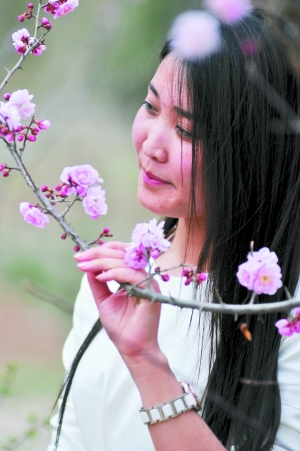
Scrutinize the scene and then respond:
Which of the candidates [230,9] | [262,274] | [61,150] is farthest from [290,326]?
[61,150]

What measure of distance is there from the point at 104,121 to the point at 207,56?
1.84 m

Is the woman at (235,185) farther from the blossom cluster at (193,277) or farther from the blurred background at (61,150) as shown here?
the blurred background at (61,150)

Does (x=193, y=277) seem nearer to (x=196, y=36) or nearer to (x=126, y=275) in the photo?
(x=126, y=275)

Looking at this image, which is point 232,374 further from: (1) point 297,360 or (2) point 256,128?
(2) point 256,128

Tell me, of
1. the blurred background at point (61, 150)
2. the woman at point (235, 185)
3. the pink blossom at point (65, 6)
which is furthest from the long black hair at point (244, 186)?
the blurred background at point (61, 150)

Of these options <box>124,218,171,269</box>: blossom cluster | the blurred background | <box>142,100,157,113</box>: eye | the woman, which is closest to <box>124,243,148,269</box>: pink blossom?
<box>124,218,171,269</box>: blossom cluster

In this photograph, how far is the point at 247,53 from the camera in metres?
0.87

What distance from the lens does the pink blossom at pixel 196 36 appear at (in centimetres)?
89

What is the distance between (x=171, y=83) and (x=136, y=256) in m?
0.40

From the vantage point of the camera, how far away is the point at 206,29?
37.3 inches

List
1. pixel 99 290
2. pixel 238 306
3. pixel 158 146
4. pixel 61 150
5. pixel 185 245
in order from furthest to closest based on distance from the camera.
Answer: pixel 61 150
pixel 185 245
pixel 158 146
pixel 99 290
pixel 238 306

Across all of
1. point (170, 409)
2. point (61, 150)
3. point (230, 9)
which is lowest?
point (170, 409)

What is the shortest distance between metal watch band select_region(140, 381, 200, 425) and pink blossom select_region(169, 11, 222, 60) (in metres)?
0.50

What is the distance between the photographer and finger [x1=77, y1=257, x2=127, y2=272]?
615 millimetres
